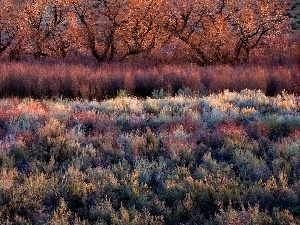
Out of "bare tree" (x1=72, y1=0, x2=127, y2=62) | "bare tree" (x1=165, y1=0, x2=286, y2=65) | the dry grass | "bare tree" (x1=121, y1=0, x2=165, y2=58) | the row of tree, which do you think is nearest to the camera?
the dry grass

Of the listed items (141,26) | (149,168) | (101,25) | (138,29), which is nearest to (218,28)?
(141,26)

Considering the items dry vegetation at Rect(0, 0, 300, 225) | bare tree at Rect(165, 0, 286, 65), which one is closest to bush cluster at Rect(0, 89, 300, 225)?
dry vegetation at Rect(0, 0, 300, 225)

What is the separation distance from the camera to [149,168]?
6371 millimetres

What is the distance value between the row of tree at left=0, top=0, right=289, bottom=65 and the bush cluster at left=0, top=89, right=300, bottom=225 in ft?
50.0

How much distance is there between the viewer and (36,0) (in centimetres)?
2573

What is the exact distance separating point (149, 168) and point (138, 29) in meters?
19.0

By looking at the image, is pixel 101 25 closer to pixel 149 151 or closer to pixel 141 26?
pixel 141 26

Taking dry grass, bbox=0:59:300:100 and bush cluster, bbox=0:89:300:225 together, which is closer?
bush cluster, bbox=0:89:300:225

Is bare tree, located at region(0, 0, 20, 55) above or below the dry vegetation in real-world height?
above

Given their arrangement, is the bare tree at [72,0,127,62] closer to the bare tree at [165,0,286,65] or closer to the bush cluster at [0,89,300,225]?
the bare tree at [165,0,286,65]

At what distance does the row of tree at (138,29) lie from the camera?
2411 cm

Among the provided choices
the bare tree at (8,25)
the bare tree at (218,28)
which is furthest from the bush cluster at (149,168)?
the bare tree at (8,25)

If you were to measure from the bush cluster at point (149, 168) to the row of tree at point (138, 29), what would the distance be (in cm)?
1524

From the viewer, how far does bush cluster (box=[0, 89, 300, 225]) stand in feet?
16.9
